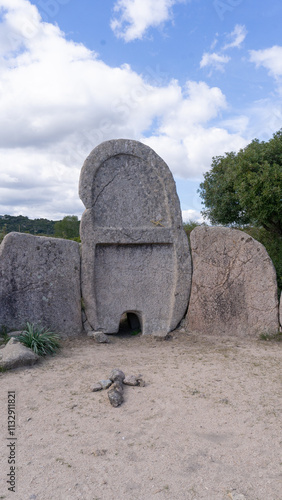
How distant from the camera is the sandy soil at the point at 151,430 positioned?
303 centimetres

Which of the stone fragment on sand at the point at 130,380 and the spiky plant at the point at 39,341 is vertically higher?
the spiky plant at the point at 39,341

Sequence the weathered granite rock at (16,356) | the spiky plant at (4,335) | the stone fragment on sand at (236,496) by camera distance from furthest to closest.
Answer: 1. the spiky plant at (4,335)
2. the weathered granite rock at (16,356)
3. the stone fragment on sand at (236,496)

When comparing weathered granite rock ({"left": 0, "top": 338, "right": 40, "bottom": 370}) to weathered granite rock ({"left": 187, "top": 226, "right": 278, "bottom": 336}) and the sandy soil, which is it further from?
weathered granite rock ({"left": 187, "top": 226, "right": 278, "bottom": 336})

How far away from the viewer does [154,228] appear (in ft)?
24.0

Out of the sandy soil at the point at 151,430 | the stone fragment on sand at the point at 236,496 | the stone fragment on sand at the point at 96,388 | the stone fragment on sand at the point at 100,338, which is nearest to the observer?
the stone fragment on sand at the point at 236,496

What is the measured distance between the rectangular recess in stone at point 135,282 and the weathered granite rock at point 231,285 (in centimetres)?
51

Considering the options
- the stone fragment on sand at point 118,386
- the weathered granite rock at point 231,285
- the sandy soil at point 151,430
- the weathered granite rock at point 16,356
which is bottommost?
the sandy soil at point 151,430

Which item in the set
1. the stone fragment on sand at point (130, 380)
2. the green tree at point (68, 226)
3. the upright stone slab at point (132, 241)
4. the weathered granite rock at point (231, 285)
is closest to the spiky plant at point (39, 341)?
the upright stone slab at point (132, 241)

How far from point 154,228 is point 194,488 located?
15.9ft

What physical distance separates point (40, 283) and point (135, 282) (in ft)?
5.51

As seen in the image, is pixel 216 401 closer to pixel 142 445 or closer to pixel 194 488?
pixel 142 445

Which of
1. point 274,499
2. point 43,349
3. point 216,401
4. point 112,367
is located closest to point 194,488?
point 274,499

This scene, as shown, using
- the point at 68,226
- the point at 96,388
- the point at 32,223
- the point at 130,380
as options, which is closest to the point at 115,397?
the point at 96,388

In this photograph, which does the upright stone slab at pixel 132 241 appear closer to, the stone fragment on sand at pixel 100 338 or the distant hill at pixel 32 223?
the stone fragment on sand at pixel 100 338
